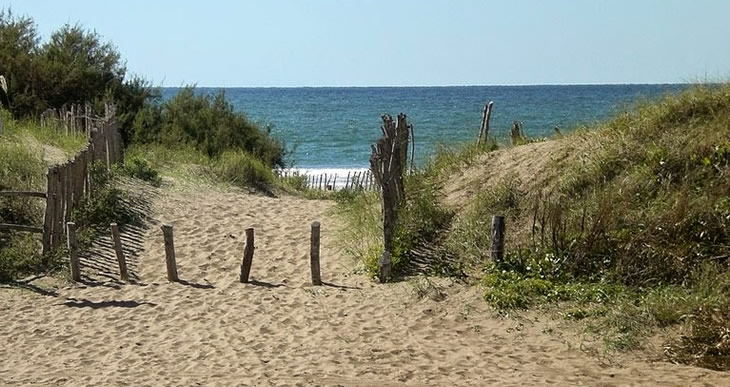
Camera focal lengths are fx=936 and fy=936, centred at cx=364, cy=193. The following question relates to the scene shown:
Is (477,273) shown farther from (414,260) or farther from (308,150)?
(308,150)

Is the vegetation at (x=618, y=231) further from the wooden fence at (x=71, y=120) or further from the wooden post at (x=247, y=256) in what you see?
the wooden fence at (x=71, y=120)

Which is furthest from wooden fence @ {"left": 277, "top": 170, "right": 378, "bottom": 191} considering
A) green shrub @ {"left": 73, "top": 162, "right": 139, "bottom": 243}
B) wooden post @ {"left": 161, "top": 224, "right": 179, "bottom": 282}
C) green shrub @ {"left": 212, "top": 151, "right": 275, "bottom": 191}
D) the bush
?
wooden post @ {"left": 161, "top": 224, "right": 179, "bottom": 282}

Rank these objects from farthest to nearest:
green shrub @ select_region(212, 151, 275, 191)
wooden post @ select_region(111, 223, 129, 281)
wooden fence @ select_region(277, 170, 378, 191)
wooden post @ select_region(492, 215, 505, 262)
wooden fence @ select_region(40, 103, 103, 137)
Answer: wooden fence @ select_region(40, 103, 103, 137)
green shrub @ select_region(212, 151, 275, 191)
wooden fence @ select_region(277, 170, 378, 191)
wooden post @ select_region(111, 223, 129, 281)
wooden post @ select_region(492, 215, 505, 262)

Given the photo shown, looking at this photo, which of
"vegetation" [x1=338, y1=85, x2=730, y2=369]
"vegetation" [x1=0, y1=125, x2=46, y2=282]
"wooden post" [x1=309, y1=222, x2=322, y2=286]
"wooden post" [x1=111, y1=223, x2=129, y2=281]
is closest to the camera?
"vegetation" [x1=338, y1=85, x2=730, y2=369]

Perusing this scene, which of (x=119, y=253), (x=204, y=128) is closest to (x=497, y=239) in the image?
(x=119, y=253)

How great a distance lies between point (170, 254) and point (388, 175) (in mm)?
3043

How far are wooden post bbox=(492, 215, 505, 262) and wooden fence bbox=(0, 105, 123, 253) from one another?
19.5 feet

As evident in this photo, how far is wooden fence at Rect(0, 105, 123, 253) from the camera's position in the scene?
41.8 feet

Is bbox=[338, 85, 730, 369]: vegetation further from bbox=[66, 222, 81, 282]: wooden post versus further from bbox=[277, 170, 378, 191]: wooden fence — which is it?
bbox=[277, 170, 378, 191]: wooden fence

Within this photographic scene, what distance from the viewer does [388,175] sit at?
12.5m

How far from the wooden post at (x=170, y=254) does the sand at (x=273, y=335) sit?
0.21m

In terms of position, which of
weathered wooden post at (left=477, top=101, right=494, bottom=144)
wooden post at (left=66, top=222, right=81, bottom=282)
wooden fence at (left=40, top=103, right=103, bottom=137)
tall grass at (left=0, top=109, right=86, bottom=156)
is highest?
weathered wooden post at (left=477, top=101, right=494, bottom=144)

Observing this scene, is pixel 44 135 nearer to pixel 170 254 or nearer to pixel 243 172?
pixel 243 172

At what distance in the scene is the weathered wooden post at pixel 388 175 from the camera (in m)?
12.0
